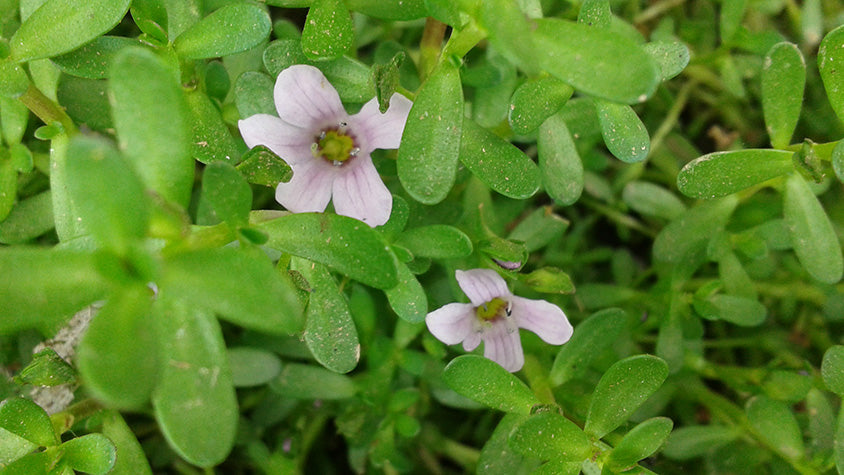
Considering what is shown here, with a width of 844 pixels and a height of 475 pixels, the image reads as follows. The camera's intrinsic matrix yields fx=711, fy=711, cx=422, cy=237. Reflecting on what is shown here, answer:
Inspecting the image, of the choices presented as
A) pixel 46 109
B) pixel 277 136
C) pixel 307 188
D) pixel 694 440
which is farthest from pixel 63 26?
pixel 694 440

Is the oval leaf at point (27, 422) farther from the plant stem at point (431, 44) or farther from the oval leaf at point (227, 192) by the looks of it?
the plant stem at point (431, 44)

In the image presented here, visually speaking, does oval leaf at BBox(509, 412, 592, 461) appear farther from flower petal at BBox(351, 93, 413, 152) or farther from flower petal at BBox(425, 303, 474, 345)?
flower petal at BBox(351, 93, 413, 152)

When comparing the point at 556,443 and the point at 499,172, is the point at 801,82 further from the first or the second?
the point at 556,443

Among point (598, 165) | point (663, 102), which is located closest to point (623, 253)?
point (598, 165)

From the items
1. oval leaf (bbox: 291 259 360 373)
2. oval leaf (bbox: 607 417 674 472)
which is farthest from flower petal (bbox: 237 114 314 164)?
oval leaf (bbox: 607 417 674 472)

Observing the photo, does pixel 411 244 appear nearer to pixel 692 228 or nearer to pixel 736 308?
pixel 692 228
